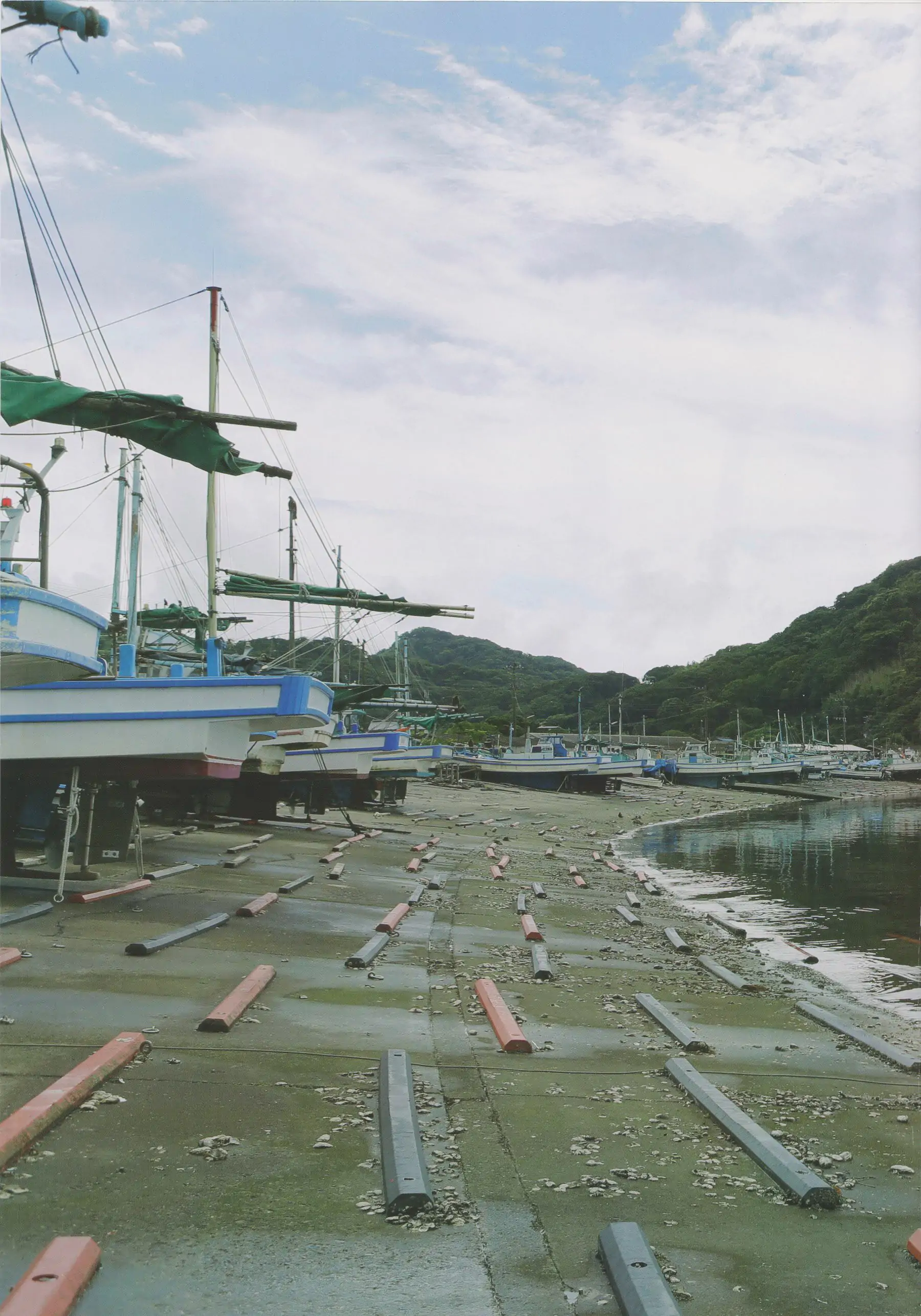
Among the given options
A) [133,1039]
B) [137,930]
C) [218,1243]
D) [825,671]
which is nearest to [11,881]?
[137,930]

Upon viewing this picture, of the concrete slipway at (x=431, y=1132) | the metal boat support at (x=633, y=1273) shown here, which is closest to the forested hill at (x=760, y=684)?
the concrete slipway at (x=431, y=1132)

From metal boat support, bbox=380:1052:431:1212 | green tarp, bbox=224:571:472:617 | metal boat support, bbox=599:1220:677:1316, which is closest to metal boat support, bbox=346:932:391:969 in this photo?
metal boat support, bbox=380:1052:431:1212

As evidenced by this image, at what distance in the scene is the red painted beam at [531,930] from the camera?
11.8 metres

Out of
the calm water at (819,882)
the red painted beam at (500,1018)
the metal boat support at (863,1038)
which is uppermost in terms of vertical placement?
the red painted beam at (500,1018)

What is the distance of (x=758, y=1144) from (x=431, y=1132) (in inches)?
66.7

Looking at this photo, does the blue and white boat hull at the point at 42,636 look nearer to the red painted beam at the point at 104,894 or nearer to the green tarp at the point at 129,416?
the red painted beam at the point at 104,894

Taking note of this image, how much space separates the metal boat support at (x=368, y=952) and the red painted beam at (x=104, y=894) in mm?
3009

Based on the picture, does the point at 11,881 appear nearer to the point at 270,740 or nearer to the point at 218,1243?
the point at 270,740

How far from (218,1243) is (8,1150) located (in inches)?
46.5

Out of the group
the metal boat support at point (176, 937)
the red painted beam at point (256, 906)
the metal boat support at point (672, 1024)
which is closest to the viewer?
the metal boat support at point (672, 1024)

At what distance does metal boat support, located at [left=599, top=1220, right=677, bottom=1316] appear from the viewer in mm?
3480

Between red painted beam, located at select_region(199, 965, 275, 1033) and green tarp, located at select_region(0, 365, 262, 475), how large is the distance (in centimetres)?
660

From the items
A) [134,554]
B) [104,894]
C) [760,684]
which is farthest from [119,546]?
[760,684]

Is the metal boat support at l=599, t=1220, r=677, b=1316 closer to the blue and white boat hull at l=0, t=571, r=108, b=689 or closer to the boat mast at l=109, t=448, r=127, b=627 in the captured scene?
the blue and white boat hull at l=0, t=571, r=108, b=689
